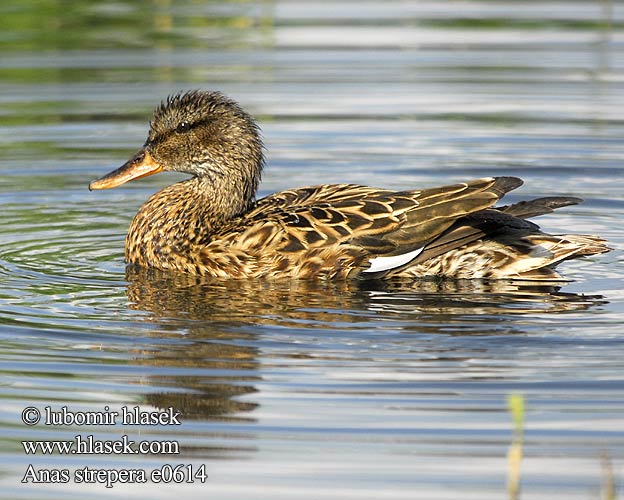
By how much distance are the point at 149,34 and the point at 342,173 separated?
594 cm

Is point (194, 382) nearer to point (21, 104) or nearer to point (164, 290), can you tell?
point (164, 290)

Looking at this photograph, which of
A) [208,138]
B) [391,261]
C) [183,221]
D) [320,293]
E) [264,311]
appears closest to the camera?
[264,311]

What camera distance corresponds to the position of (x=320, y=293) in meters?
9.22

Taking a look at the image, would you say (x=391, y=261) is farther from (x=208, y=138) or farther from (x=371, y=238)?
(x=208, y=138)

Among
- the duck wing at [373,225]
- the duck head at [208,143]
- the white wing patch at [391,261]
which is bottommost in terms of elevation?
the white wing patch at [391,261]

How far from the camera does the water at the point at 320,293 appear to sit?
21.0 feet

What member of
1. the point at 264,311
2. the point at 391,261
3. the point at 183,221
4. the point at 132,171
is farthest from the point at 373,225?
the point at 132,171

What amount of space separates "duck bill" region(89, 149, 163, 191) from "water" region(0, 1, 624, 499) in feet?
1.82

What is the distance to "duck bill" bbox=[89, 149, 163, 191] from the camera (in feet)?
33.9

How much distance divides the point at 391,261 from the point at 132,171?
217cm

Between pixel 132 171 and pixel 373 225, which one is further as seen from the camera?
pixel 132 171

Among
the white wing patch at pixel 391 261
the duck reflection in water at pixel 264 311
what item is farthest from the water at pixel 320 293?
the white wing patch at pixel 391 261

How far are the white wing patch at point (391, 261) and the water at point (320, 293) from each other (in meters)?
0.16

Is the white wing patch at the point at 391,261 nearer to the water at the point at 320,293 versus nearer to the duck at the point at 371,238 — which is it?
the duck at the point at 371,238
